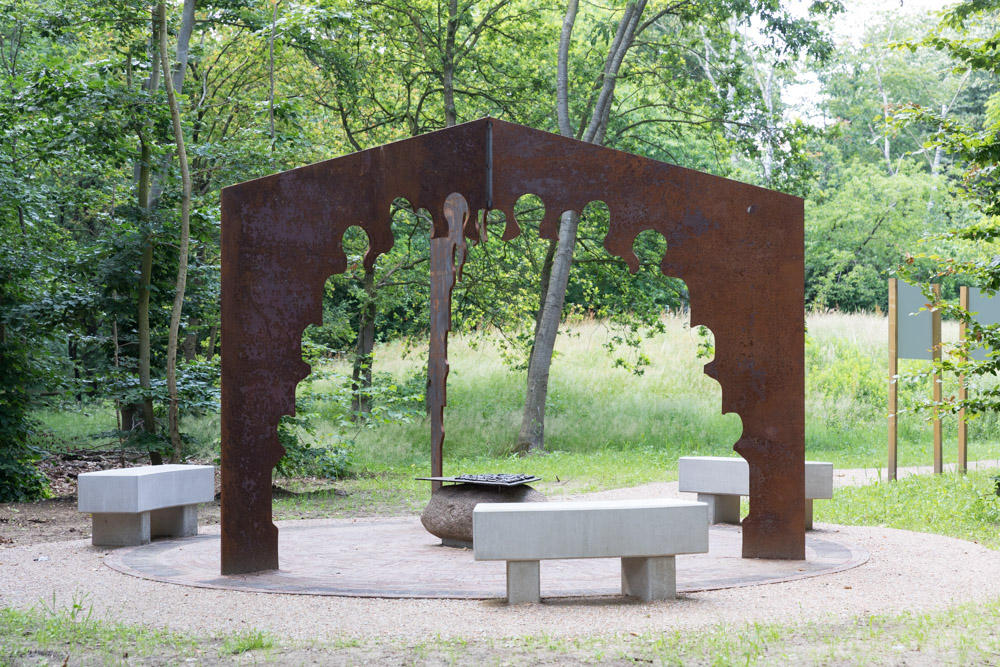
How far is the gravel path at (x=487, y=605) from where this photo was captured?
5.24 metres

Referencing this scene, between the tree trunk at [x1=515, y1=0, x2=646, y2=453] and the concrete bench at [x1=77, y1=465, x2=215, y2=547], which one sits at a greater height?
the tree trunk at [x1=515, y1=0, x2=646, y2=453]

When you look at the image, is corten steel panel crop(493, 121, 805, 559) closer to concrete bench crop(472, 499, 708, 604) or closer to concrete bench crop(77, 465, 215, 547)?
concrete bench crop(472, 499, 708, 604)

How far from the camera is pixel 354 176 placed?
282 inches

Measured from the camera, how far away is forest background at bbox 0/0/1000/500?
1175cm

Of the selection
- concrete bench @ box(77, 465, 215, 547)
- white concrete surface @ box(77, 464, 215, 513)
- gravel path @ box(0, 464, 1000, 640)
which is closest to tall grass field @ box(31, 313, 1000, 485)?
concrete bench @ box(77, 465, 215, 547)

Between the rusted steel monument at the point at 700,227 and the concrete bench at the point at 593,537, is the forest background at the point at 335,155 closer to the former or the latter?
the rusted steel monument at the point at 700,227

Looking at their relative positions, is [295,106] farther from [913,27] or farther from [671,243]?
[913,27]

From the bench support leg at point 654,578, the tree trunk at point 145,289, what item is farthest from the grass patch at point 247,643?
Result: the tree trunk at point 145,289

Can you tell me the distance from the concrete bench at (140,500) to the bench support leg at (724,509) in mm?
4900

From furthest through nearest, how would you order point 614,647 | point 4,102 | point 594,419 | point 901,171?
point 901,171, point 594,419, point 4,102, point 614,647

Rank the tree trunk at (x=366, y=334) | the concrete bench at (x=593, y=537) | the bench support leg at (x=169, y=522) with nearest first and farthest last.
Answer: the concrete bench at (x=593, y=537) < the bench support leg at (x=169, y=522) < the tree trunk at (x=366, y=334)

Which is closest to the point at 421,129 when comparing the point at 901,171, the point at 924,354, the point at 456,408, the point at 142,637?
the point at 456,408

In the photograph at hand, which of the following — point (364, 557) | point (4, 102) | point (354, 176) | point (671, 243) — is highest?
point (4, 102)

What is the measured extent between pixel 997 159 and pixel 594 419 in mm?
11915
